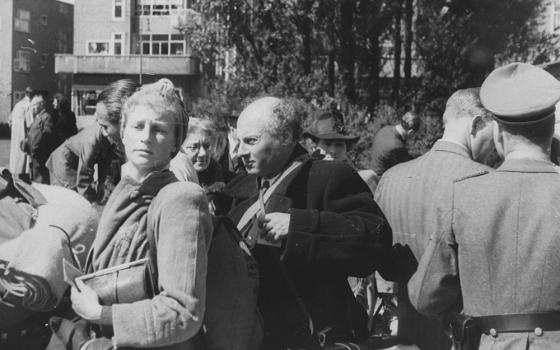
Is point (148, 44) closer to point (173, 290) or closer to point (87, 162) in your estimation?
point (87, 162)

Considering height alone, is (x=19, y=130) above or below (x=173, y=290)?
above

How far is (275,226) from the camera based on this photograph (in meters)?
3.38

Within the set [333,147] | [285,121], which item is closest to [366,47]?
[333,147]

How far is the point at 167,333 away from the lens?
2592mm

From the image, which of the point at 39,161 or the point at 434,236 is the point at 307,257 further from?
the point at 39,161

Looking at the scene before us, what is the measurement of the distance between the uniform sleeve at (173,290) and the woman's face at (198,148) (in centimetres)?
289

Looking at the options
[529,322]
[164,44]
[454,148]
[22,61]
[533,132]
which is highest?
[164,44]

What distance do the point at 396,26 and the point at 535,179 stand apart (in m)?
19.1

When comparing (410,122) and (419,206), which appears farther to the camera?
(410,122)

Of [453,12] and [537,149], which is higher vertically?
[453,12]

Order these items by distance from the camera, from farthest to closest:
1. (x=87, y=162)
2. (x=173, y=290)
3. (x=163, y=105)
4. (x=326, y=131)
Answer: (x=326, y=131) → (x=87, y=162) → (x=163, y=105) → (x=173, y=290)

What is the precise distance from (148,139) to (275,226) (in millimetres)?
733

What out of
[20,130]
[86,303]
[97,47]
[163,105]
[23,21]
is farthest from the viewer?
[97,47]

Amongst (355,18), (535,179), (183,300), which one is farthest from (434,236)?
(355,18)
